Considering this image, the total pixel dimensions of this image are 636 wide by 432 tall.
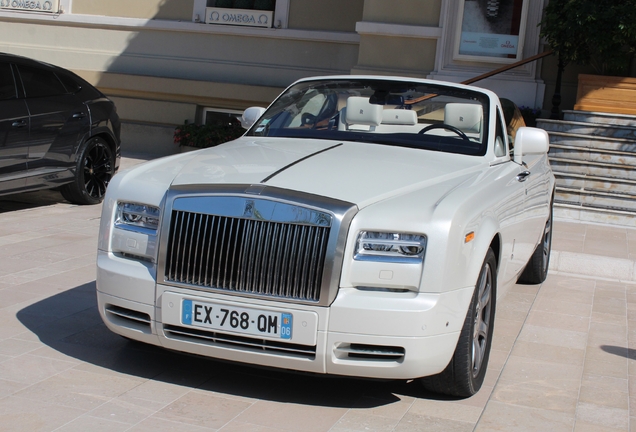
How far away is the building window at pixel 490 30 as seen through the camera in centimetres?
1353

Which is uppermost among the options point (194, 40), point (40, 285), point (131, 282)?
point (194, 40)

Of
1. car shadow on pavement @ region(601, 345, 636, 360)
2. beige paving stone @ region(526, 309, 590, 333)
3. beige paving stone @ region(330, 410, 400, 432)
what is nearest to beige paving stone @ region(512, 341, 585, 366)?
car shadow on pavement @ region(601, 345, 636, 360)

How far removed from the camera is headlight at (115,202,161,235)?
420 centimetres

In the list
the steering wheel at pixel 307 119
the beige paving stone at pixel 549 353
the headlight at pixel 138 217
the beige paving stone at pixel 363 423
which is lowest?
the beige paving stone at pixel 549 353

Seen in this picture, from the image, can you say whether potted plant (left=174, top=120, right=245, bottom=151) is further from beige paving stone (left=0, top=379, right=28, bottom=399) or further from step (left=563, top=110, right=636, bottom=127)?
beige paving stone (left=0, top=379, right=28, bottom=399)

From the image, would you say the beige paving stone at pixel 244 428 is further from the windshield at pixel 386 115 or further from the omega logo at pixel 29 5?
the omega logo at pixel 29 5

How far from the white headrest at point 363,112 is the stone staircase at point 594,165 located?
5.63m

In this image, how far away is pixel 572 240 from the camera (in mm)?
9016

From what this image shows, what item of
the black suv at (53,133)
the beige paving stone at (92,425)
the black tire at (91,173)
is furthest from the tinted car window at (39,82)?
the beige paving stone at (92,425)

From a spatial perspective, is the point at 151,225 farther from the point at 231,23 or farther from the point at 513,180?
the point at 231,23

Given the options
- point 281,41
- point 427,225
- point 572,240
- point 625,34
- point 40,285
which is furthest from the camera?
point 281,41

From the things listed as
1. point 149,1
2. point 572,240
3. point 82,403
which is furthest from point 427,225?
point 149,1

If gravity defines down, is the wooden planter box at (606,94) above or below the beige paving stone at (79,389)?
above

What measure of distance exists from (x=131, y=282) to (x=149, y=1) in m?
12.7
